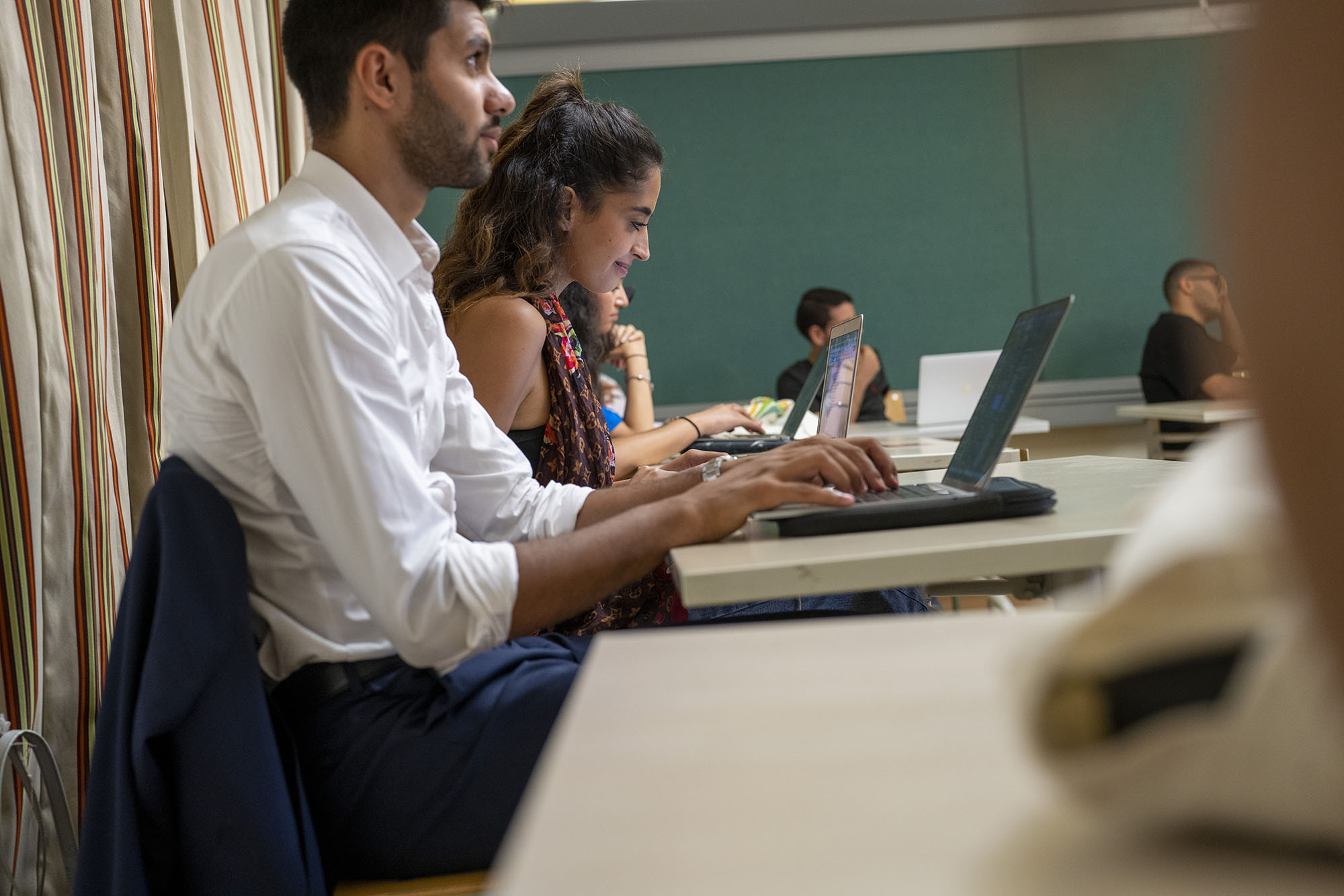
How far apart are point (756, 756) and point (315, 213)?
3.11ft

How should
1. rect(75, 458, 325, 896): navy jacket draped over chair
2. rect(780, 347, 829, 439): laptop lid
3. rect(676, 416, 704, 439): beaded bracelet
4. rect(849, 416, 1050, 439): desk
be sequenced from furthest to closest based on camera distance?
rect(849, 416, 1050, 439): desk < rect(676, 416, 704, 439): beaded bracelet < rect(780, 347, 829, 439): laptop lid < rect(75, 458, 325, 896): navy jacket draped over chair

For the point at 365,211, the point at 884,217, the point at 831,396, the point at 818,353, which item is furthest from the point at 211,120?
the point at 884,217

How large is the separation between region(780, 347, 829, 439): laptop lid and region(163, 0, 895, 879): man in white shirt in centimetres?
150

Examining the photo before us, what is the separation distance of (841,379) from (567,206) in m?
0.58

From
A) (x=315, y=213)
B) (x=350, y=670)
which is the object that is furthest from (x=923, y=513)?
(x=315, y=213)

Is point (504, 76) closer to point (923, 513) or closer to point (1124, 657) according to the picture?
point (923, 513)

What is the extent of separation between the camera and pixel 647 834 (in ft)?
0.96

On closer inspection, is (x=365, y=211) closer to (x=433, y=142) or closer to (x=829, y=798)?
(x=433, y=142)

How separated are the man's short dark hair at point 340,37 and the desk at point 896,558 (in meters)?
0.68

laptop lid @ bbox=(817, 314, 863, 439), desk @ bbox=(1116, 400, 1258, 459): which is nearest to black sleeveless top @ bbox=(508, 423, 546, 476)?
laptop lid @ bbox=(817, 314, 863, 439)

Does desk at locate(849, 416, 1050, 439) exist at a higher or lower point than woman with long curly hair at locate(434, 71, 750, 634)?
lower

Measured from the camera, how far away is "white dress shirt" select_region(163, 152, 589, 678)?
96 cm

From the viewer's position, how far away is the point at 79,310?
1.61 meters

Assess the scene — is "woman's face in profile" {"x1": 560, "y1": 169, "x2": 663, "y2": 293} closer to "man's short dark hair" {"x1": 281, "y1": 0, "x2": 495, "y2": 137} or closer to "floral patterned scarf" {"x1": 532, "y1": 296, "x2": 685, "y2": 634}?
"floral patterned scarf" {"x1": 532, "y1": 296, "x2": 685, "y2": 634}
